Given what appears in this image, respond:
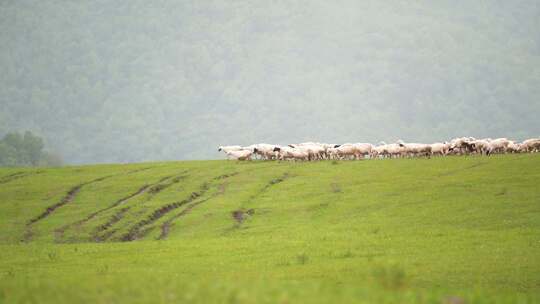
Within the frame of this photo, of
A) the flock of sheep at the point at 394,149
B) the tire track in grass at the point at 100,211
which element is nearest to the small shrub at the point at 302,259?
the tire track in grass at the point at 100,211

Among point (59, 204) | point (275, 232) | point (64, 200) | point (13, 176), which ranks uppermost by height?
point (13, 176)

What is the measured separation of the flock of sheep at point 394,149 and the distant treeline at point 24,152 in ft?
306

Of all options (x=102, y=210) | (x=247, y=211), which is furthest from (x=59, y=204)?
(x=247, y=211)

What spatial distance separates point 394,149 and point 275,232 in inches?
1008

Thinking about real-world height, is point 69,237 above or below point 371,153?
below

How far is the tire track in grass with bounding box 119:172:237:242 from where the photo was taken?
45237 millimetres

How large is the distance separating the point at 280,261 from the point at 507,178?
829 inches

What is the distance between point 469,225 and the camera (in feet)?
132

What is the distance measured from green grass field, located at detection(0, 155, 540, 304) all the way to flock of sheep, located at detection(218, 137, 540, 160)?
310cm

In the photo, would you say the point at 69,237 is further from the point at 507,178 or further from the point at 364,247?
the point at 507,178

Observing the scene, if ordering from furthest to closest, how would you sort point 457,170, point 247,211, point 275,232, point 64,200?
point 64,200 → point 457,170 → point 247,211 → point 275,232

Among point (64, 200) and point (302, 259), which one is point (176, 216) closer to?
point (64, 200)

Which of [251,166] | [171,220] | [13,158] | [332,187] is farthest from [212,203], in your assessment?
[13,158]

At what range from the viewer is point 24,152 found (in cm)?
16088
